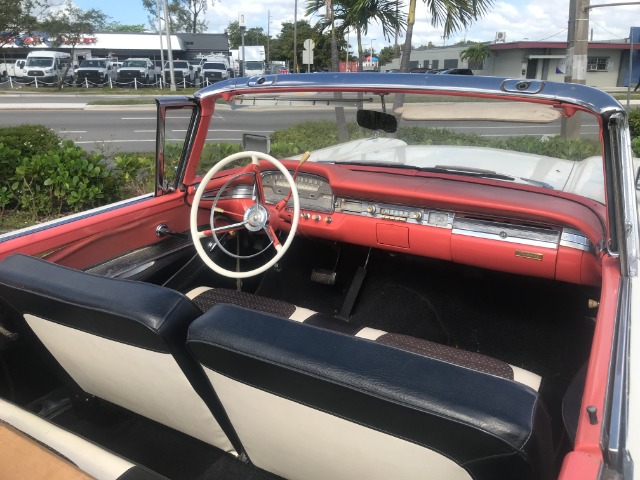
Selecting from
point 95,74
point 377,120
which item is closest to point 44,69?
point 95,74

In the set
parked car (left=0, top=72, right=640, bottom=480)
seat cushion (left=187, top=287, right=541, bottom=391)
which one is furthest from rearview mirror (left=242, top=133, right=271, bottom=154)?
seat cushion (left=187, top=287, right=541, bottom=391)

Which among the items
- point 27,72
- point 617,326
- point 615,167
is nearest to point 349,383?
point 617,326

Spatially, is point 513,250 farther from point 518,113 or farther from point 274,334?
point 274,334

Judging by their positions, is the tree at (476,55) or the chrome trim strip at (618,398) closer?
the chrome trim strip at (618,398)

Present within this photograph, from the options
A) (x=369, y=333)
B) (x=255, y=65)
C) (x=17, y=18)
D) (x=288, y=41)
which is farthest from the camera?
(x=288, y=41)

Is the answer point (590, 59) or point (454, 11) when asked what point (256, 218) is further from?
point (590, 59)

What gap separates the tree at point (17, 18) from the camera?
2395 centimetres

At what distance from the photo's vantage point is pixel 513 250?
2.48 metres

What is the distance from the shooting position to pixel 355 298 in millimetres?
3270

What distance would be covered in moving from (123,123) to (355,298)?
14304 mm

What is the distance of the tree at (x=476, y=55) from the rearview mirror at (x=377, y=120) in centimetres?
3756

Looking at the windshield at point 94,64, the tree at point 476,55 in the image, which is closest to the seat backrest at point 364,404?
the windshield at point 94,64

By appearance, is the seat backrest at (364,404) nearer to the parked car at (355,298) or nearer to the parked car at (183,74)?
the parked car at (355,298)

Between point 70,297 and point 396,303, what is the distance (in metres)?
1.98
